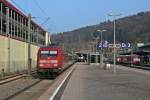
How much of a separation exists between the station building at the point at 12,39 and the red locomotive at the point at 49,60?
2.99 m

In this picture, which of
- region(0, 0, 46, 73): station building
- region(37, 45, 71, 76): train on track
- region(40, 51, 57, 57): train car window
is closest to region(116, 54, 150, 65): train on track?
region(0, 0, 46, 73): station building

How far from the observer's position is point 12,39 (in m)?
50.8

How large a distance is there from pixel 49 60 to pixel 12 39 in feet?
27.5

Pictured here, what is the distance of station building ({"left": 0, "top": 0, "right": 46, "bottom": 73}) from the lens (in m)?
45.4

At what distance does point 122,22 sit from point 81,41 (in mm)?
25969

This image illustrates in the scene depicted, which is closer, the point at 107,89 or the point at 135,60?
the point at 107,89

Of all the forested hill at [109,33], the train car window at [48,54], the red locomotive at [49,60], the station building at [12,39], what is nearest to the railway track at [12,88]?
the red locomotive at [49,60]

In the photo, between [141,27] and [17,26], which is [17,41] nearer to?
[17,26]

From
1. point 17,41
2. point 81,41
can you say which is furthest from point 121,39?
point 17,41

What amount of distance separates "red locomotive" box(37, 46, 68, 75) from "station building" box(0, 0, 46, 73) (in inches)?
118

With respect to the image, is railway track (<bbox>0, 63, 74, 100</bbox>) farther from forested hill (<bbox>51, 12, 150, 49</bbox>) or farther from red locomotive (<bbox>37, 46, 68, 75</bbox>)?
forested hill (<bbox>51, 12, 150, 49</bbox>)

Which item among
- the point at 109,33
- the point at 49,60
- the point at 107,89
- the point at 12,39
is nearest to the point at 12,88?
the point at 107,89

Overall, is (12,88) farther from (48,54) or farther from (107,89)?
(48,54)

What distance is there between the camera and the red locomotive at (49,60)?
44000 mm
